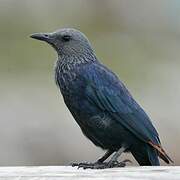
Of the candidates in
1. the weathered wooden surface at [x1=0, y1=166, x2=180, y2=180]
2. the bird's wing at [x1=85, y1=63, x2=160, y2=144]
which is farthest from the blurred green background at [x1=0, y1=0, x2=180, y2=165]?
the weathered wooden surface at [x1=0, y1=166, x2=180, y2=180]

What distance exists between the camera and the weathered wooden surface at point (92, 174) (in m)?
3.91

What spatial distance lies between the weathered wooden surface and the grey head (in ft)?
3.81

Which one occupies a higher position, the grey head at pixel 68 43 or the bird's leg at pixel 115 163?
the grey head at pixel 68 43

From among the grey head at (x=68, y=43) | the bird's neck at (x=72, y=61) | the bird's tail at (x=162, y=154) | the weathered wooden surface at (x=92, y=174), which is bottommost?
the bird's tail at (x=162, y=154)

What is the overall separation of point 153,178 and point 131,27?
11.1 meters

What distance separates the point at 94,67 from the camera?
5199 millimetres

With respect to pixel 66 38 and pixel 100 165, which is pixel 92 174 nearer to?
pixel 100 165

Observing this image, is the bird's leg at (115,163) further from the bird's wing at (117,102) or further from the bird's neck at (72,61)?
the bird's neck at (72,61)

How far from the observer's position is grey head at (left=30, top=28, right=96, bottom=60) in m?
5.20

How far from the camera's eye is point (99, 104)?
5137mm

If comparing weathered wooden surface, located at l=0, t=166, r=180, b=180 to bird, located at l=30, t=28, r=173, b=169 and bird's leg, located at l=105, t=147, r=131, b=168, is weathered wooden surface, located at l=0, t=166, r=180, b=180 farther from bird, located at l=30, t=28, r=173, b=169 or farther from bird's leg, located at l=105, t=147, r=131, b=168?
bird, located at l=30, t=28, r=173, b=169

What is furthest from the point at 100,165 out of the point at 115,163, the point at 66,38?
the point at 66,38

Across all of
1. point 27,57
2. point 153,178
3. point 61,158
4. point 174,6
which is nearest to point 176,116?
point 61,158

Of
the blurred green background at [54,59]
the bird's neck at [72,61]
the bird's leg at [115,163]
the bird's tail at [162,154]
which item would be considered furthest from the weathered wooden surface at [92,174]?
the blurred green background at [54,59]
